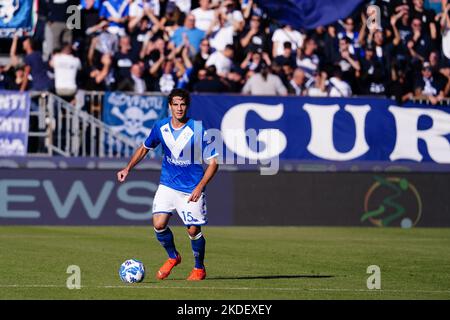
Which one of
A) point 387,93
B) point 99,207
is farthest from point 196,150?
point 387,93

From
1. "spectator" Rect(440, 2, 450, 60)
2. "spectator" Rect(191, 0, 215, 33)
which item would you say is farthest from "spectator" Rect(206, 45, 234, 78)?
"spectator" Rect(440, 2, 450, 60)

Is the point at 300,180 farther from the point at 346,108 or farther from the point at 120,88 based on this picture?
the point at 120,88

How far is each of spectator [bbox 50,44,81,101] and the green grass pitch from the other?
9.23 ft

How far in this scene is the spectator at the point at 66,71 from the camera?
2383 centimetres

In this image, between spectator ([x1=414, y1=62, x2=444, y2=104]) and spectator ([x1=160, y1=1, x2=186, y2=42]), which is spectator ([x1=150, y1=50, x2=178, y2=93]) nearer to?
spectator ([x1=160, y1=1, x2=186, y2=42])

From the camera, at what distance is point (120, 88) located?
79.8ft

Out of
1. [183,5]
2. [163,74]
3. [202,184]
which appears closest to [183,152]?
[202,184]

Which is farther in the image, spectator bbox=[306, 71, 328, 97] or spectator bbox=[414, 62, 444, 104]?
spectator bbox=[414, 62, 444, 104]

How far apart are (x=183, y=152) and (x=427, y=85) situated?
12.9 m

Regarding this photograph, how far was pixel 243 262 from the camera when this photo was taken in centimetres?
1675

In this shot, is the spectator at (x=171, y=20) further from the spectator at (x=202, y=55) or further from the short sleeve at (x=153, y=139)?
the short sleeve at (x=153, y=139)

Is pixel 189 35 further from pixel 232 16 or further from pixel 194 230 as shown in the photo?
pixel 194 230

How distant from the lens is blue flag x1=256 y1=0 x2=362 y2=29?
26136 millimetres
